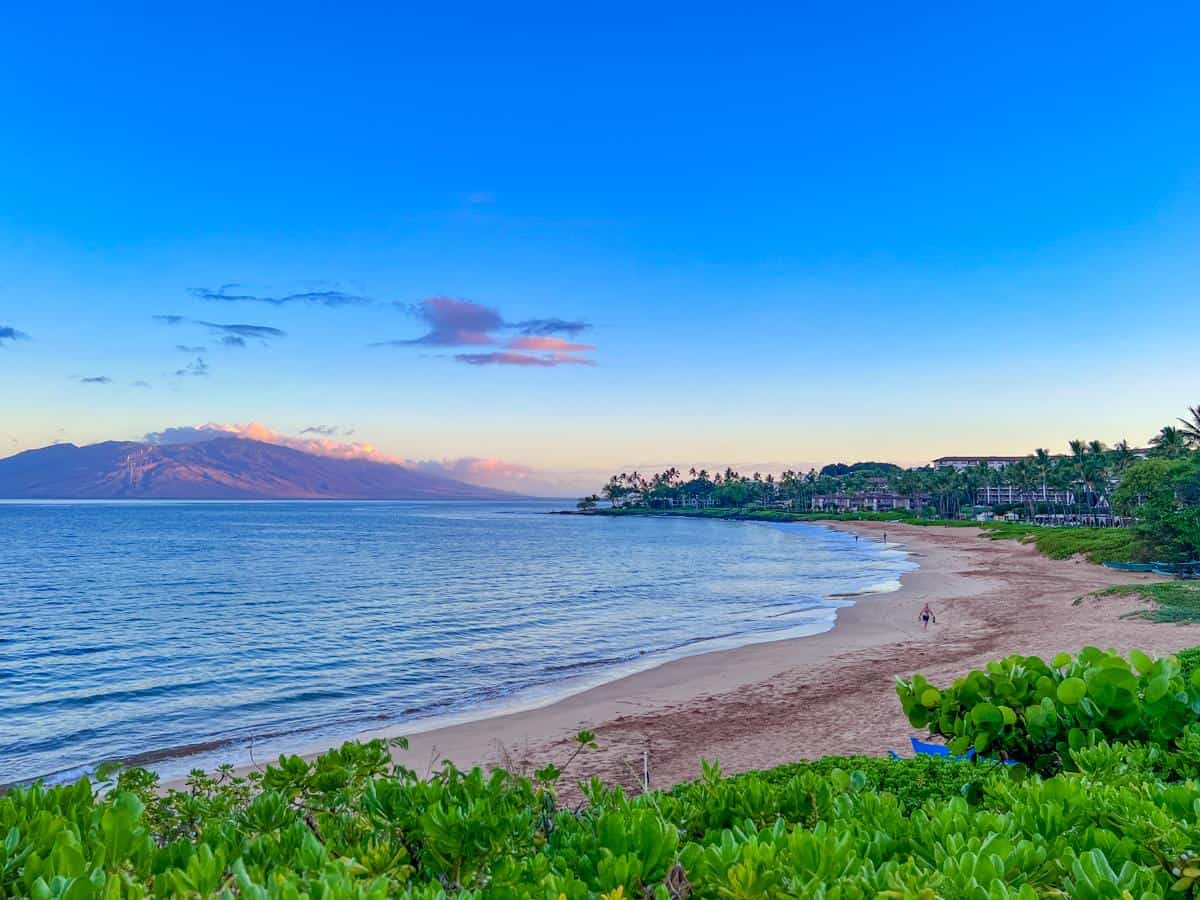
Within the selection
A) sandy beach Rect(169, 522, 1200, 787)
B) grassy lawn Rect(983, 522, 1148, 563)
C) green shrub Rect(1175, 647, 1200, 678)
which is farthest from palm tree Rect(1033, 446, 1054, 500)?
green shrub Rect(1175, 647, 1200, 678)

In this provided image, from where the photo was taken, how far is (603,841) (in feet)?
8.57

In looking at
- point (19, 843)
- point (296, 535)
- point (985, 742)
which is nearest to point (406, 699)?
point (985, 742)

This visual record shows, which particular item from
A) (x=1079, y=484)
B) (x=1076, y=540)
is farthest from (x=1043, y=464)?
(x=1076, y=540)

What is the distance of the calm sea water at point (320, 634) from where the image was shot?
17516mm

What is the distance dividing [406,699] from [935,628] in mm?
20067

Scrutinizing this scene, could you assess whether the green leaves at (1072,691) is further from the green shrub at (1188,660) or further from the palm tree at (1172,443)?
the palm tree at (1172,443)

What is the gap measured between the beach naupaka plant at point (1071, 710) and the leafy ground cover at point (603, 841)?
0.60m

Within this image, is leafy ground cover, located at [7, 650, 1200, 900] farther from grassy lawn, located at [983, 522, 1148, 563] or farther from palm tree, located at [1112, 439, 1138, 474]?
palm tree, located at [1112, 439, 1138, 474]

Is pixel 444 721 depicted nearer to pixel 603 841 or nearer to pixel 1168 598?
pixel 603 841

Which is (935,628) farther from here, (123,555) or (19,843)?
(123,555)

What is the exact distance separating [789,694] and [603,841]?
17.6m

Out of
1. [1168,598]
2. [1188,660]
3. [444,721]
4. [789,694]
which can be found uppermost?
[1188,660]

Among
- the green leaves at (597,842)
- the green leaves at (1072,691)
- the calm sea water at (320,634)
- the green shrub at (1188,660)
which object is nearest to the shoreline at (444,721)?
the calm sea water at (320,634)

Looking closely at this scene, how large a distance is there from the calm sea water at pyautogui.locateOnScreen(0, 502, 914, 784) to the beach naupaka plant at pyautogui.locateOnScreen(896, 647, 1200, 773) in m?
14.7
